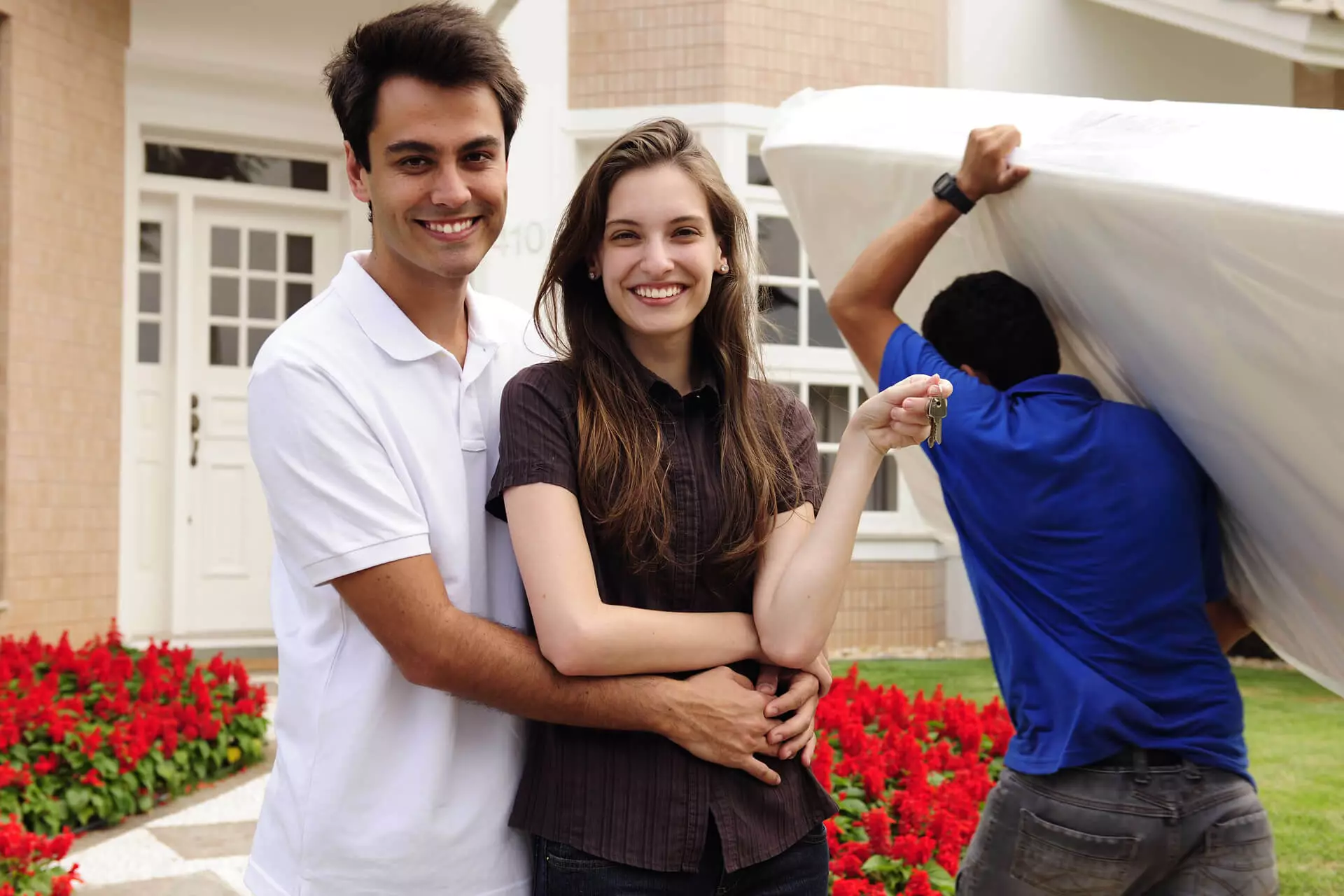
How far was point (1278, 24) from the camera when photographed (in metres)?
8.50

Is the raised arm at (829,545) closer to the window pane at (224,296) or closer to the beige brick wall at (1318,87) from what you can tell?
the window pane at (224,296)

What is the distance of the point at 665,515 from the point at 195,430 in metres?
6.78

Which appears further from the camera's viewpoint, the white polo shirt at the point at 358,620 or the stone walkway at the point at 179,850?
the stone walkway at the point at 179,850

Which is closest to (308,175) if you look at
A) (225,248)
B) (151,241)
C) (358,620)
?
(225,248)

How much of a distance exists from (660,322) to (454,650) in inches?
21.4

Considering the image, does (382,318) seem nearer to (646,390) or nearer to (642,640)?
(646,390)

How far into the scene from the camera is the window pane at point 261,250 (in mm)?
8180

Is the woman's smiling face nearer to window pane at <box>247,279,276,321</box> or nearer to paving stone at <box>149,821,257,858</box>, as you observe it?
paving stone at <box>149,821,257,858</box>

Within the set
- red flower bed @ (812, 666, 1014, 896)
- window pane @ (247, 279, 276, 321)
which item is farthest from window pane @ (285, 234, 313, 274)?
red flower bed @ (812, 666, 1014, 896)

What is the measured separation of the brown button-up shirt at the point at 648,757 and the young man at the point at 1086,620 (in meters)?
0.65

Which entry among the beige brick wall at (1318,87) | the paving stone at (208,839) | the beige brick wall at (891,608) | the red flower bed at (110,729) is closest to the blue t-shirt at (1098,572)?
the paving stone at (208,839)

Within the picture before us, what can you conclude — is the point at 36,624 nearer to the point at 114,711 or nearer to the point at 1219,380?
the point at 114,711

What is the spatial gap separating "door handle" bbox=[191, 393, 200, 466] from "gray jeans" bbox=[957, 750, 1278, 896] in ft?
21.7

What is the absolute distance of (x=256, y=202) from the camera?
318 inches
